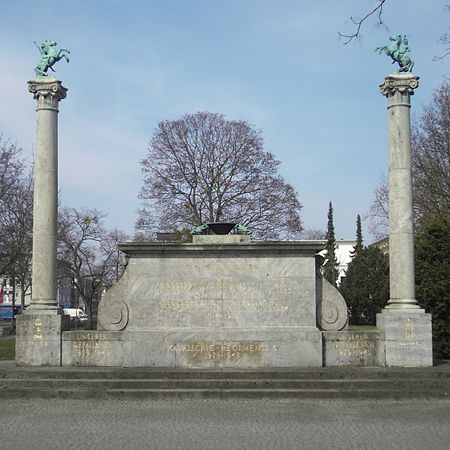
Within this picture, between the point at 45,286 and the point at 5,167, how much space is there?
1635 cm

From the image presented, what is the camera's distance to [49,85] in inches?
591

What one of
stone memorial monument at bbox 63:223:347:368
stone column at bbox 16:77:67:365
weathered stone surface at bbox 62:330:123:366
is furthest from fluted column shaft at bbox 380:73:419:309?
stone column at bbox 16:77:67:365

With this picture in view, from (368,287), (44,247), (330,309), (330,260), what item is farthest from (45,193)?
(330,260)

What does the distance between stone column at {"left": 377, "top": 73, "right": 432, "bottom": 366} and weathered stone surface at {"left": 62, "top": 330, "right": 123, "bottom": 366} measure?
6257 mm

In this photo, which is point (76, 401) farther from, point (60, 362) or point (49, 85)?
point (49, 85)

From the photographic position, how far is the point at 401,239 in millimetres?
14344

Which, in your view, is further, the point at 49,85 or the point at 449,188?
the point at 449,188

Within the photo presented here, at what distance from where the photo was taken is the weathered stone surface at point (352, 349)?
13.7 meters

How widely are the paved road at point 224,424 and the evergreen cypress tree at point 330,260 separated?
49.1m

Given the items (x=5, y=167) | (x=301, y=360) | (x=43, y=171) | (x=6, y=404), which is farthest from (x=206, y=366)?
(x=5, y=167)

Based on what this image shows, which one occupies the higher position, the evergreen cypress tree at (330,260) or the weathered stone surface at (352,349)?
the evergreen cypress tree at (330,260)

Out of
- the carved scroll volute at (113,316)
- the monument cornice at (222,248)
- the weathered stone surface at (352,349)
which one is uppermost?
the monument cornice at (222,248)

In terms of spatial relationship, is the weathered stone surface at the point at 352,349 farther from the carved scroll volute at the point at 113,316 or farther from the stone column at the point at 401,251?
the carved scroll volute at the point at 113,316

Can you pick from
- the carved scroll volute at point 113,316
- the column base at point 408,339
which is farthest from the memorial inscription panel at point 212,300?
the column base at point 408,339
